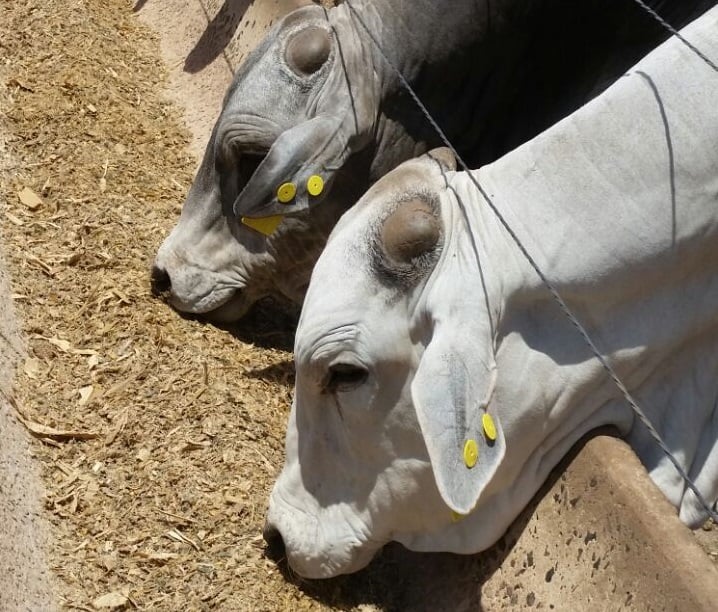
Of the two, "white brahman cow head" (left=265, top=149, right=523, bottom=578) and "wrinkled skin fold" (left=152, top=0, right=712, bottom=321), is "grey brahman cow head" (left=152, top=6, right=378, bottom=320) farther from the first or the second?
"white brahman cow head" (left=265, top=149, right=523, bottom=578)

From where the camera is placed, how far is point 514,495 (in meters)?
3.03

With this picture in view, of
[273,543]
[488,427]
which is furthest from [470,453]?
[273,543]

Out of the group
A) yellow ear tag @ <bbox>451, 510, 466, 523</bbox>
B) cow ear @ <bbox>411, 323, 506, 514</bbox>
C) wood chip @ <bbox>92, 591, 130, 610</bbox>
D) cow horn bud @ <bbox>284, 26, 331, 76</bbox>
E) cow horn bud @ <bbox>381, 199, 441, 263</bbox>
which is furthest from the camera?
cow horn bud @ <bbox>284, 26, 331, 76</bbox>

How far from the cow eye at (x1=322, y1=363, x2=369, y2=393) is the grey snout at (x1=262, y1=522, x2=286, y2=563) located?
20.2 inches

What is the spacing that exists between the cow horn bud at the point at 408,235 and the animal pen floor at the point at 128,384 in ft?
2.73

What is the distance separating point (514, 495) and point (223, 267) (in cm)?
178

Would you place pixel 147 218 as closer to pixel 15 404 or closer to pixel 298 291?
pixel 298 291

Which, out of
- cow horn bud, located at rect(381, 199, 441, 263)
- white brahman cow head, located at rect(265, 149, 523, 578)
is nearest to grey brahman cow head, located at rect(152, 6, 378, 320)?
white brahman cow head, located at rect(265, 149, 523, 578)

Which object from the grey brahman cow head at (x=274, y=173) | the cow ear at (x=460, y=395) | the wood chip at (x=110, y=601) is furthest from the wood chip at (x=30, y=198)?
the cow ear at (x=460, y=395)

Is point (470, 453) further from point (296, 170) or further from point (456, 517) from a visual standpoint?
point (296, 170)

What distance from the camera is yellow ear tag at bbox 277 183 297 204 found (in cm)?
398

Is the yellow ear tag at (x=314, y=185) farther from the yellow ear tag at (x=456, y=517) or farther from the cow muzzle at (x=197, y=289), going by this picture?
the yellow ear tag at (x=456, y=517)

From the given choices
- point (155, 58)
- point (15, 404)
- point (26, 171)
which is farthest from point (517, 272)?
point (155, 58)

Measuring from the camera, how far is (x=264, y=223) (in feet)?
13.5
